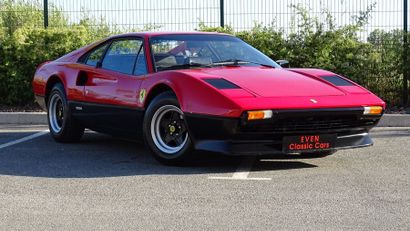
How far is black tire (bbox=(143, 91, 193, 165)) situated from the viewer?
6586 mm

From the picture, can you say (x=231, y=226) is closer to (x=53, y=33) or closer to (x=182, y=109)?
(x=182, y=109)

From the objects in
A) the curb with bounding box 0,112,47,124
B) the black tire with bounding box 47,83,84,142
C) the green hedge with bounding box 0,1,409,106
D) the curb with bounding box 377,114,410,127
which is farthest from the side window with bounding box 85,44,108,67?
the green hedge with bounding box 0,1,409,106

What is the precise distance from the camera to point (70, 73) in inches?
328

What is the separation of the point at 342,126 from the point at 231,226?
234cm

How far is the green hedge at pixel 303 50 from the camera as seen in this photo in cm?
1212

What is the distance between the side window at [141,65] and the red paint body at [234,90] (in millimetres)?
59

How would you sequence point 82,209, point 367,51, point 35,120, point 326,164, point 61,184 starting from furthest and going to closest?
point 367,51 → point 35,120 → point 326,164 → point 61,184 → point 82,209

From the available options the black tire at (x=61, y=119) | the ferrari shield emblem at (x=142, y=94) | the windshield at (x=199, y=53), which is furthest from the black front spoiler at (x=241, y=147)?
the black tire at (x=61, y=119)

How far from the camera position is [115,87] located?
7.36m

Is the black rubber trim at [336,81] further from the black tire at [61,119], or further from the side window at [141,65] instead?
the black tire at [61,119]

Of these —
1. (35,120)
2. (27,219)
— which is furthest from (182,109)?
(35,120)

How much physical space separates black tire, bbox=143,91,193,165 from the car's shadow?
112 millimetres

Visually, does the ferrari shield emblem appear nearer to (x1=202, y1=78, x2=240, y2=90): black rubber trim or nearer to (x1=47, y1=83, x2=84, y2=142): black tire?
(x1=202, y1=78, x2=240, y2=90): black rubber trim

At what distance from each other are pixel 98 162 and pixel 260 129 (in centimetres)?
179
